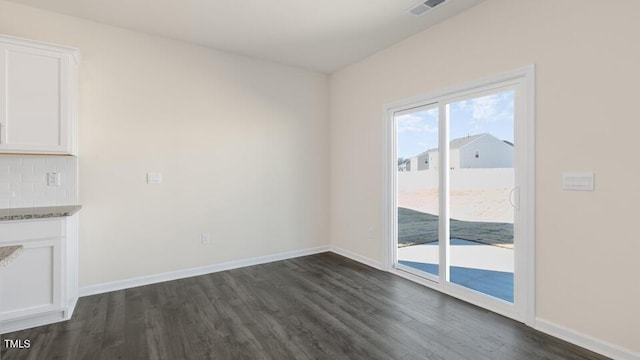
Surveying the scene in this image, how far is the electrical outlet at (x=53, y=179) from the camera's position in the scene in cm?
286

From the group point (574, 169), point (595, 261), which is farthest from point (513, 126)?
point (595, 261)

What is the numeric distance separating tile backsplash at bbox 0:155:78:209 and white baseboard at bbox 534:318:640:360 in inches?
172

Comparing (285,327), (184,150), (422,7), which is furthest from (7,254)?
(422,7)

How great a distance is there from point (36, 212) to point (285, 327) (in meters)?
2.30

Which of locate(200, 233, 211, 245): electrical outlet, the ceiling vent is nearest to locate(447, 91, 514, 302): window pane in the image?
the ceiling vent

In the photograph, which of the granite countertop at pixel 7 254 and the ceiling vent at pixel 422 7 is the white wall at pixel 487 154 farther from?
the granite countertop at pixel 7 254

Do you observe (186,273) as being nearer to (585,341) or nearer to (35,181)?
(35,181)

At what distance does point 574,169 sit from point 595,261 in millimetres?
672

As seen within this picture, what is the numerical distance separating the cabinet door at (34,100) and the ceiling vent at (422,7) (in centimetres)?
320

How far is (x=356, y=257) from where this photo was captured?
4328 millimetres

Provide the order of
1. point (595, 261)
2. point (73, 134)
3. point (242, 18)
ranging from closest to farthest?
point (595, 261) < point (73, 134) < point (242, 18)

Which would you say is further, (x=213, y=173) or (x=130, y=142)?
(x=213, y=173)

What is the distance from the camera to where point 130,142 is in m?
3.32

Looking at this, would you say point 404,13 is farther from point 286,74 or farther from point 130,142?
point 130,142
